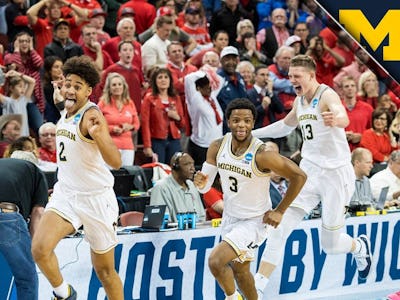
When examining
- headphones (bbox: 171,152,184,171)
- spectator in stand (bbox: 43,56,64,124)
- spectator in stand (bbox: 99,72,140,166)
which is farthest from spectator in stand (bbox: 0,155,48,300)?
spectator in stand (bbox: 43,56,64,124)

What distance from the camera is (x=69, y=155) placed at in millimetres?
5918

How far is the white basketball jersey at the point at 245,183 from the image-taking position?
6477mm

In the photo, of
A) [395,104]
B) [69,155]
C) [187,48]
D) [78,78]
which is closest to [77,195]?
[69,155]

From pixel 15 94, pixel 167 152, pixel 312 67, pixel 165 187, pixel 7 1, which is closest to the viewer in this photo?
pixel 312 67

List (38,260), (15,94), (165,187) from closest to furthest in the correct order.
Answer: (38,260)
(165,187)
(15,94)

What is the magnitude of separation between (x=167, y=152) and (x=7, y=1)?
3228 mm

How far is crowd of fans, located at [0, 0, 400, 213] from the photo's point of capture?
10.2 metres

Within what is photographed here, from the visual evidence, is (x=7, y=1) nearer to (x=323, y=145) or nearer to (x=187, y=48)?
(x=187, y=48)

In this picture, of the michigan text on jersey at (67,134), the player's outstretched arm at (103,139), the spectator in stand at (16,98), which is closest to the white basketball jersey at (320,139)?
the player's outstretched arm at (103,139)

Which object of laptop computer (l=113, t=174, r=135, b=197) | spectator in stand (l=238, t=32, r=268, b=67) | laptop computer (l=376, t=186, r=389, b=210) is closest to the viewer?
laptop computer (l=113, t=174, r=135, b=197)

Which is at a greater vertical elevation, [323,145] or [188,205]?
[323,145]

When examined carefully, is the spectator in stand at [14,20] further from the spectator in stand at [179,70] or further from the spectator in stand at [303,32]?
the spectator in stand at [303,32]

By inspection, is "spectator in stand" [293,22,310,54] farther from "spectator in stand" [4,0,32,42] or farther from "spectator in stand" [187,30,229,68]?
"spectator in stand" [4,0,32,42]

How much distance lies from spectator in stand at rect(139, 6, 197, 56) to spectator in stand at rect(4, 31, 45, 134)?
8.05 ft
